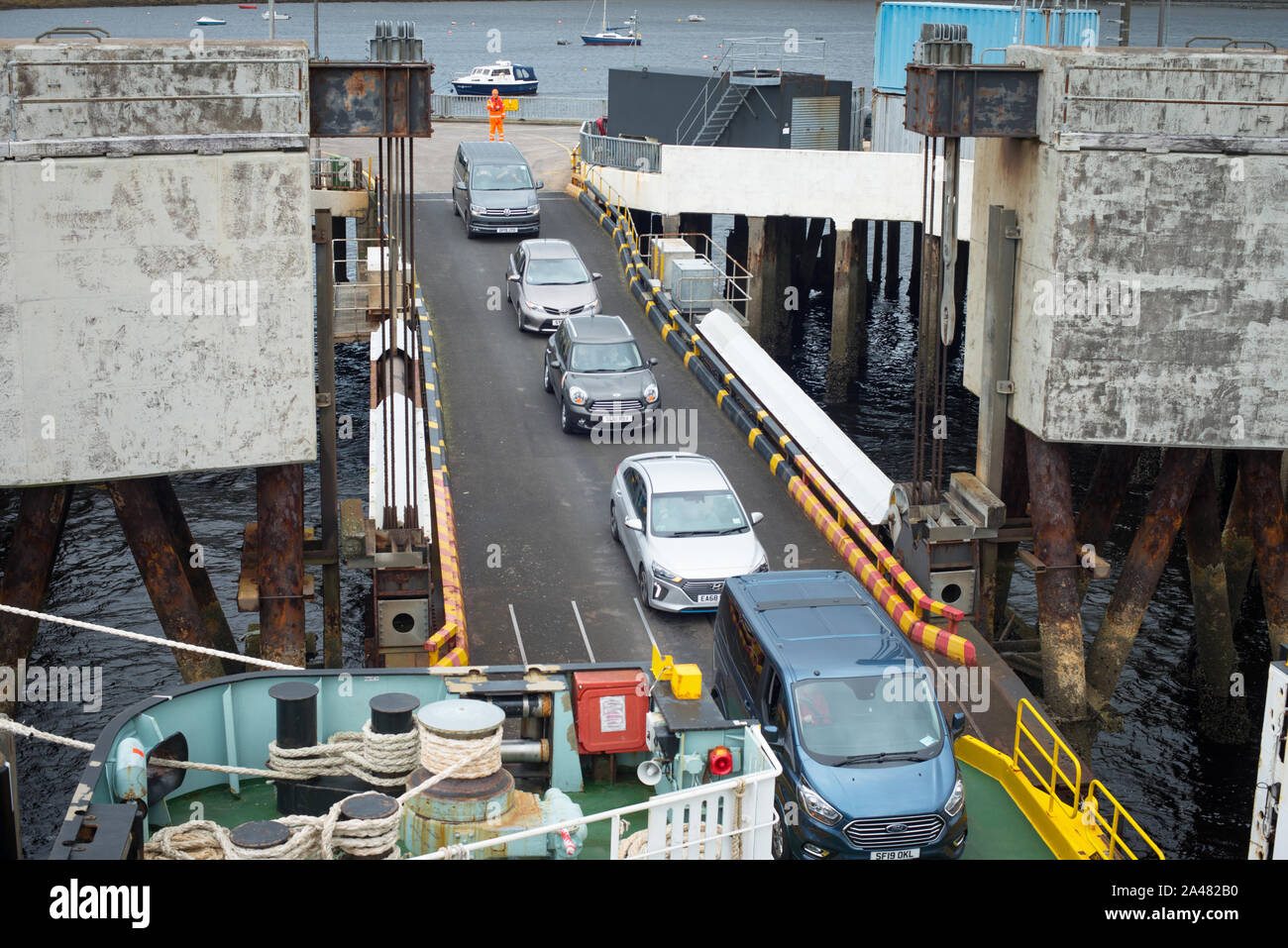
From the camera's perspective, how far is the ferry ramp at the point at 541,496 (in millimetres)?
17562

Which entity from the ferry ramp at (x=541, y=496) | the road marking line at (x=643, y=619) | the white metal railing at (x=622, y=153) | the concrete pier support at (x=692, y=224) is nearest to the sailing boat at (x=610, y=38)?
the concrete pier support at (x=692, y=224)

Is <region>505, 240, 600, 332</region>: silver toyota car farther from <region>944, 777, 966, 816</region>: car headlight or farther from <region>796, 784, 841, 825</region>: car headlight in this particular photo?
<region>944, 777, 966, 816</region>: car headlight

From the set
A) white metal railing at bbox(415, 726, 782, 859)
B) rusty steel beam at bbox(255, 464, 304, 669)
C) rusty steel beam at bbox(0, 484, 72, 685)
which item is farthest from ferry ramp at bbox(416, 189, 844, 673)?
white metal railing at bbox(415, 726, 782, 859)

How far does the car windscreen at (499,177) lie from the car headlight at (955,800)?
25.1 meters

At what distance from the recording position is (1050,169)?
55.6 feet

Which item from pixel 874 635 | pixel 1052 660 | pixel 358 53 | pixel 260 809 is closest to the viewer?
pixel 260 809

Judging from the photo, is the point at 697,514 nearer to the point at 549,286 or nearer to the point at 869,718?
the point at 869,718

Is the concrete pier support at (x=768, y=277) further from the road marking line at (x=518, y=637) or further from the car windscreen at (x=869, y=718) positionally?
the car windscreen at (x=869, y=718)

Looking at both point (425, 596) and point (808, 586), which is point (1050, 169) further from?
point (425, 596)

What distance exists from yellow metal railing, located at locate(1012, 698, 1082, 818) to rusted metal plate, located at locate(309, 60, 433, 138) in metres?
9.19

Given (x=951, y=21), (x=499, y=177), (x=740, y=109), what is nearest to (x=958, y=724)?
(x=499, y=177)

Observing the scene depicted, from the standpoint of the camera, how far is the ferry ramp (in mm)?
17562

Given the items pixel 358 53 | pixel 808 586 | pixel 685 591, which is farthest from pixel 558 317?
pixel 358 53
